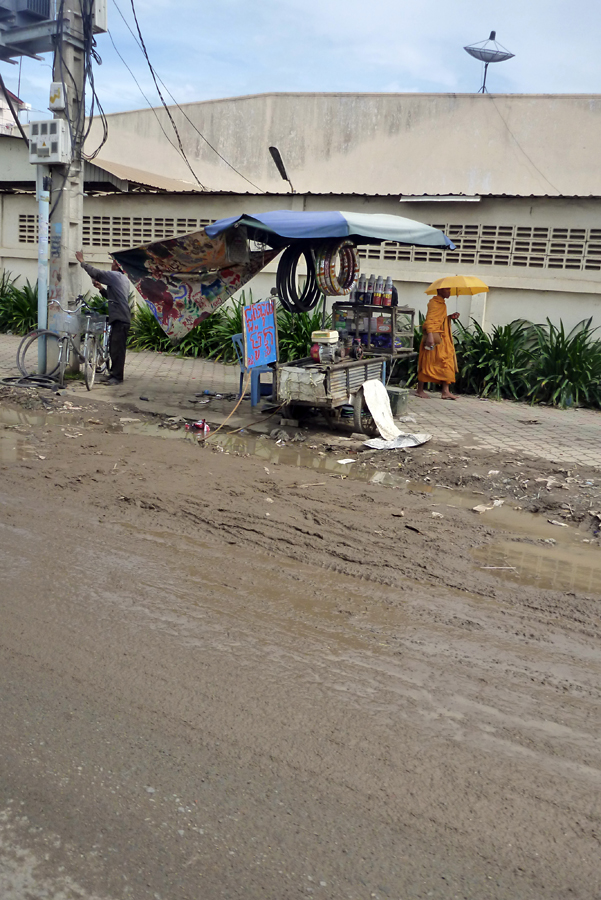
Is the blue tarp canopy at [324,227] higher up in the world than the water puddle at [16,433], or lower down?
higher up

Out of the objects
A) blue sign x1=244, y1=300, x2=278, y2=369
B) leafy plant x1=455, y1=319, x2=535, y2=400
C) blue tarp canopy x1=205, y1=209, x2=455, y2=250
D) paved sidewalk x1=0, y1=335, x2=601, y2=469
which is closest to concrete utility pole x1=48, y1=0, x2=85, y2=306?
paved sidewalk x1=0, y1=335, x2=601, y2=469

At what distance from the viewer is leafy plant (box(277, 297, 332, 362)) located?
12.7 meters

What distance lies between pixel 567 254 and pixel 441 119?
7.61 metres

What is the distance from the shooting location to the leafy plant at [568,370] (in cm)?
1120

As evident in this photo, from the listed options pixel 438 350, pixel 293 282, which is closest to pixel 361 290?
pixel 293 282

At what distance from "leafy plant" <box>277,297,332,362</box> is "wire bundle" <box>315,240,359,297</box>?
9.13ft

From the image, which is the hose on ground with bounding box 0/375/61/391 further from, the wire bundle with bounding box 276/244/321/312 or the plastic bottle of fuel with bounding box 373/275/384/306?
the plastic bottle of fuel with bounding box 373/275/384/306

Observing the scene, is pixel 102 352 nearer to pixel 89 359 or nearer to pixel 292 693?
pixel 89 359

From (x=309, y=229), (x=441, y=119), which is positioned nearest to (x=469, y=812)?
(x=309, y=229)

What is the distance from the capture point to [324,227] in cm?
845

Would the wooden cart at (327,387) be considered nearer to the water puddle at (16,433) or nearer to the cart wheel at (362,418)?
the cart wheel at (362,418)

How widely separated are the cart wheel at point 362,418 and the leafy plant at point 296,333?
3.62 meters

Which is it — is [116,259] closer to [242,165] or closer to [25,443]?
[25,443]

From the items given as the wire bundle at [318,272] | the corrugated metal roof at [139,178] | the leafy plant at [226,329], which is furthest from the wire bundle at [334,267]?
the corrugated metal roof at [139,178]
